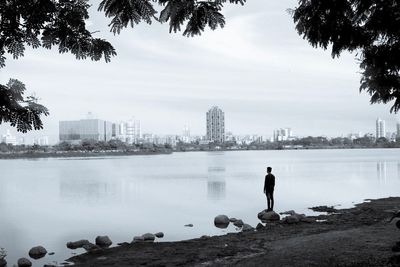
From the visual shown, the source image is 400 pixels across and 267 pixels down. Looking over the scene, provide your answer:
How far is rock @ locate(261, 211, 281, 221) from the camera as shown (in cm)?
2800

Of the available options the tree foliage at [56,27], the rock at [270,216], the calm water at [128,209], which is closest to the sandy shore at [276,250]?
the calm water at [128,209]

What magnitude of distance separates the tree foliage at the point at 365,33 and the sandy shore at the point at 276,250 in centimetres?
410

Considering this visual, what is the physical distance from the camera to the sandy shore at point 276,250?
12.9 metres

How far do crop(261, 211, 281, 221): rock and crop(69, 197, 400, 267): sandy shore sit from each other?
4036 millimetres

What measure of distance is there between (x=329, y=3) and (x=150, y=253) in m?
13.8

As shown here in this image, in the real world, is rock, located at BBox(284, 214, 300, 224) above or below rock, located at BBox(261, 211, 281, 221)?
above

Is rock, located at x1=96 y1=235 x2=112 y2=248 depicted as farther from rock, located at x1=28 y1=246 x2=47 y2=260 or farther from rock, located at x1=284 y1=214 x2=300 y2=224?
rock, located at x1=284 y1=214 x2=300 y2=224

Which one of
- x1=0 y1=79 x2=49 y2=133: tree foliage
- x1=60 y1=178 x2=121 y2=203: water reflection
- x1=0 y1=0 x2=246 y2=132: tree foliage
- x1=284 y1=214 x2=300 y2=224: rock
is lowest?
x1=60 y1=178 x2=121 y2=203: water reflection

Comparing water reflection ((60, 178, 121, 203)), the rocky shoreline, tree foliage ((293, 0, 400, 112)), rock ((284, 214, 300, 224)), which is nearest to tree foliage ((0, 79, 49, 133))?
tree foliage ((293, 0, 400, 112))

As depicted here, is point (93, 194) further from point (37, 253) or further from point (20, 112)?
point (20, 112)

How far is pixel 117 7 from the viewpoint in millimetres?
5430

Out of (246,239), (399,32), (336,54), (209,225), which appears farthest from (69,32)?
(209,225)

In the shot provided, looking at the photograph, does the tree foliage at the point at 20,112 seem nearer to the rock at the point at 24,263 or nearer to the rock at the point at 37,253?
the rock at the point at 24,263

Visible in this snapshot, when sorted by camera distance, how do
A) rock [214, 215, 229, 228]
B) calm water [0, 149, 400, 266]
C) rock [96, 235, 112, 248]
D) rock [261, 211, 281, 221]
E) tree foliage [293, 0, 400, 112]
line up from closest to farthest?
tree foliage [293, 0, 400, 112] < rock [96, 235, 112, 248] < calm water [0, 149, 400, 266] < rock [214, 215, 229, 228] < rock [261, 211, 281, 221]
